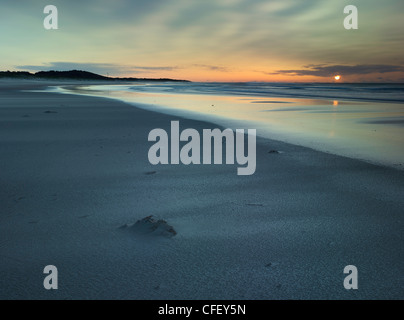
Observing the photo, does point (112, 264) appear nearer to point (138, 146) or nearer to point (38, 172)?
point (38, 172)

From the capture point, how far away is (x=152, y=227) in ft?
8.39

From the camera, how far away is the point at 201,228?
8.55 feet

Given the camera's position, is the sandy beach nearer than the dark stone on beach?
Yes

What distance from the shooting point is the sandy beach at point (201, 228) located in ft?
6.27

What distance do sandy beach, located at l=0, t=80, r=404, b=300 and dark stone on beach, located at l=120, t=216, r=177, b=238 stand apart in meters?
0.05

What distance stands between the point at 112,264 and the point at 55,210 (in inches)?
42.6

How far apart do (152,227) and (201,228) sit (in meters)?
0.37

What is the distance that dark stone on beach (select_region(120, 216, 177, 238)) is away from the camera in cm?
250

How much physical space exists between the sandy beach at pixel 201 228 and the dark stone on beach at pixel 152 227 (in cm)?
5

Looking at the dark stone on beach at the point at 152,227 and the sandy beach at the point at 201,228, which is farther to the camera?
the dark stone on beach at the point at 152,227

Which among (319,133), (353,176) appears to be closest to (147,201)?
(353,176)
